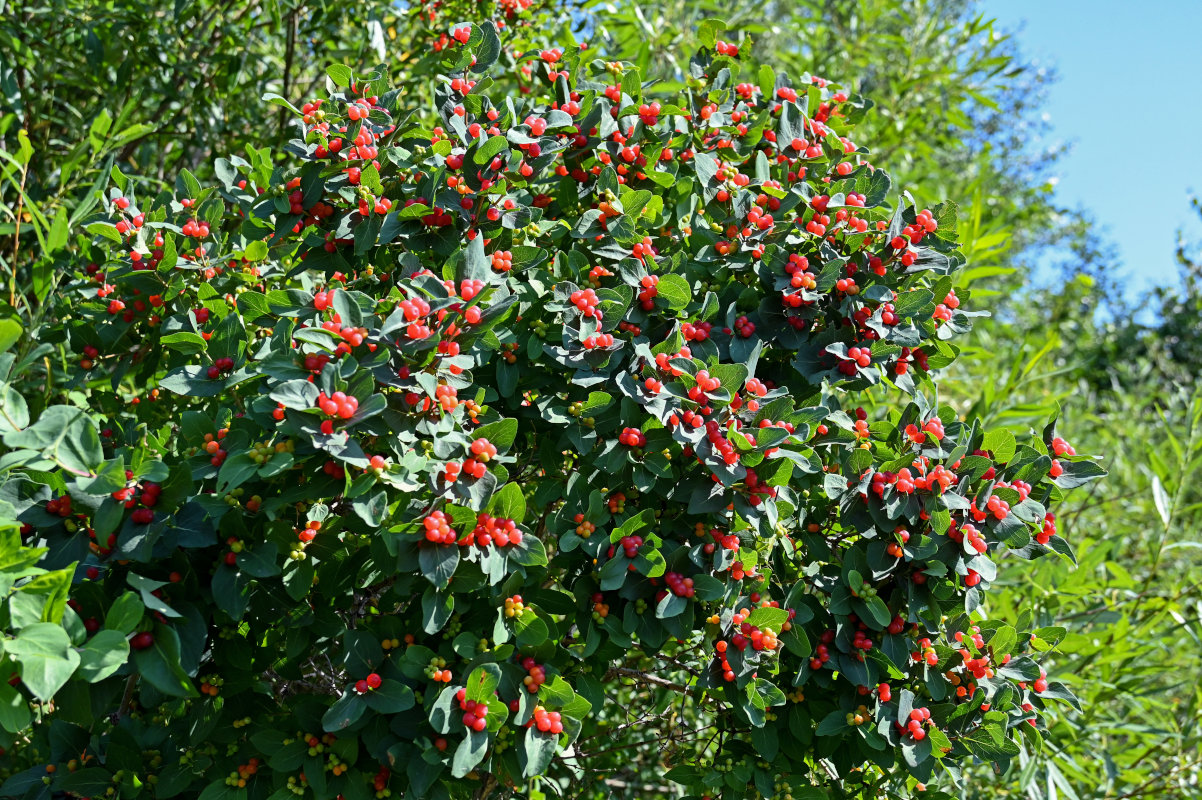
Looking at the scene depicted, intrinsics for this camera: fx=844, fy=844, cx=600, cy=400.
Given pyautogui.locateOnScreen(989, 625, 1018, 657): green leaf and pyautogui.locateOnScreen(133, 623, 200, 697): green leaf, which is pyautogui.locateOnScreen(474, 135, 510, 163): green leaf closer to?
pyautogui.locateOnScreen(133, 623, 200, 697): green leaf

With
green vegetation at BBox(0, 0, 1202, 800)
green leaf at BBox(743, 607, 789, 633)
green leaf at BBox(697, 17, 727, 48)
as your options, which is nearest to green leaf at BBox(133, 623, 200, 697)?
green vegetation at BBox(0, 0, 1202, 800)

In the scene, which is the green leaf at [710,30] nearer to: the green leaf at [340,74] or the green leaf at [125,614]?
the green leaf at [340,74]

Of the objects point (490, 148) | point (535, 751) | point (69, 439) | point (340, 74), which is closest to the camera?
point (69, 439)

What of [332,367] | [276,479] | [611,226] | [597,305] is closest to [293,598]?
[276,479]

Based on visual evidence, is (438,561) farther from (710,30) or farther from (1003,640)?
(710,30)

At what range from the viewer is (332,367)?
152cm

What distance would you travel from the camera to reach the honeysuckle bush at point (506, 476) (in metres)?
1.61

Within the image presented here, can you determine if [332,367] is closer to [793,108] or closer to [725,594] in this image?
[725,594]

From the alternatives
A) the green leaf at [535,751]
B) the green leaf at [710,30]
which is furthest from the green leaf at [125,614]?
the green leaf at [710,30]

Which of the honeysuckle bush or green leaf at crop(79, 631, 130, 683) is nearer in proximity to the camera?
green leaf at crop(79, 631, 130, 683)

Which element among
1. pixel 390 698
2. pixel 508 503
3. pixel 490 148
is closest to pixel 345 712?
pixel 390 698

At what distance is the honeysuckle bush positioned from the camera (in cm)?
161

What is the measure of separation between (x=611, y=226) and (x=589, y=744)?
1.69 m

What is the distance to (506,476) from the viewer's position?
5.87 ft
